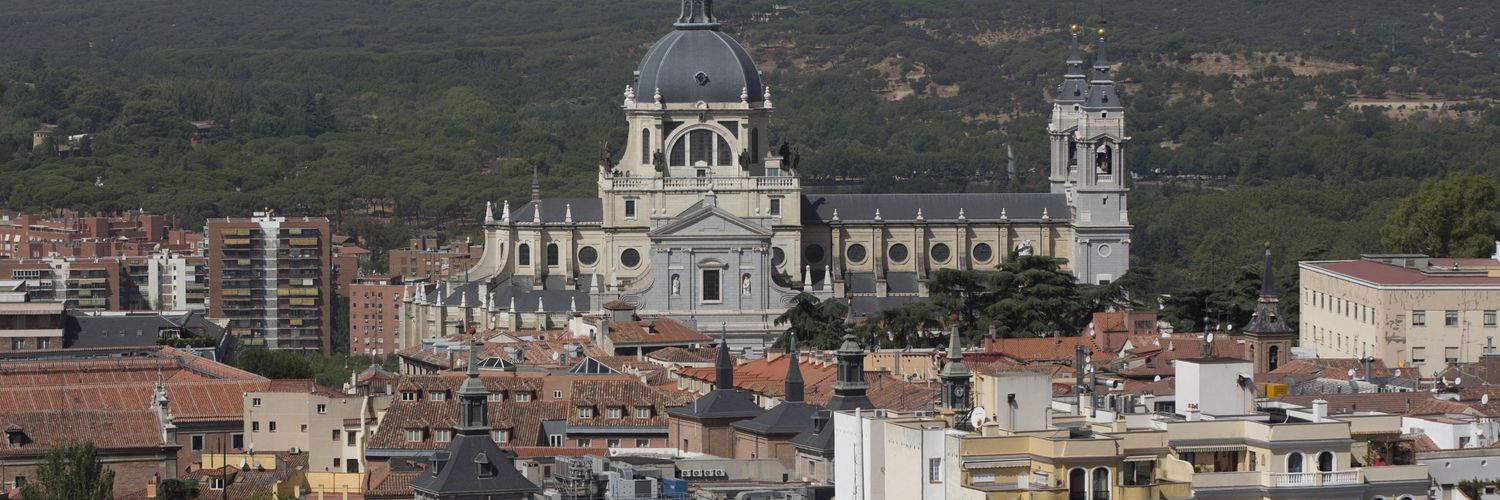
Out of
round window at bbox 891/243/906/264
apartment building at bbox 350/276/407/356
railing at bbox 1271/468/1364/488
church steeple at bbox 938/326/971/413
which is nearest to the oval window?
round window at bbox 891/243/906/264

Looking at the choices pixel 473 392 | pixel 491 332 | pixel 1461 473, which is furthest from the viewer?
pixel 491 332

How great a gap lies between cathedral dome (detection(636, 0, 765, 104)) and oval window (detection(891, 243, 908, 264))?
7.28 meters

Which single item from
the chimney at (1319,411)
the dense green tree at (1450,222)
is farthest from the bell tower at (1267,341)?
the dense green tree at (1450,222)

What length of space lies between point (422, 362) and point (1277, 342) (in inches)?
1180

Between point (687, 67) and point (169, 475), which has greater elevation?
point (687, 67)

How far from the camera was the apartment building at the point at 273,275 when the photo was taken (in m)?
179

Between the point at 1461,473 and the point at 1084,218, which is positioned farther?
the point at 1084,218

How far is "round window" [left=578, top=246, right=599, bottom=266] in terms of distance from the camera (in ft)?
453

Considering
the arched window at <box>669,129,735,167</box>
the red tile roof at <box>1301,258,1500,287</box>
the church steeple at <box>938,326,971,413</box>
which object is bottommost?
the church steeple at <box>938,326,971,413</box>

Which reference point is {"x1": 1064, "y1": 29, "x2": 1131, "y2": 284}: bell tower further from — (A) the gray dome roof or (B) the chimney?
(B) the chimney

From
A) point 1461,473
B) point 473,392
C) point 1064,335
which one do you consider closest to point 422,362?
point 1064,335

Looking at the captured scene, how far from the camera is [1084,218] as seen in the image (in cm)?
13838

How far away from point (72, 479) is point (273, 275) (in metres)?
123

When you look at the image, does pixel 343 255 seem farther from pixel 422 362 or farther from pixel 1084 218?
pixel 422 362
